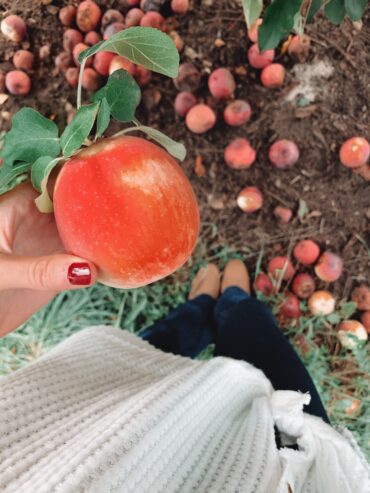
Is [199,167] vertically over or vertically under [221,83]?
under

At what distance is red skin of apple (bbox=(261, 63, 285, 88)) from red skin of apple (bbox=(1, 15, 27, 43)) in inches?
28.9

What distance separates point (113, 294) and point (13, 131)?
813 millimetres

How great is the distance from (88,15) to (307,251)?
3.08ft

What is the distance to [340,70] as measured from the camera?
4.23 feet

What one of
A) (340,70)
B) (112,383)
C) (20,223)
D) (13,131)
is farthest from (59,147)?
(340,70)

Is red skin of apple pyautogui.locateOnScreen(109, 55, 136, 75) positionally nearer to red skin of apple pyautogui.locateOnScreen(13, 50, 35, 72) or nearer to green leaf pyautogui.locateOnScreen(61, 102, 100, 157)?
red skin of apple pyautogui.locateOnScreen(13, 50, 35, 72)

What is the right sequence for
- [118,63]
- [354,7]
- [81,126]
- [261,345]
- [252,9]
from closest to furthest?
1. [81,126]
2. [252,9]
3. [354,7]
4. [261,345]
5. [118,63]

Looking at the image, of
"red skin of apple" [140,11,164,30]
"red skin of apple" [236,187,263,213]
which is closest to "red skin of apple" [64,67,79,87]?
"red skin of apple" [140,11,164,30]

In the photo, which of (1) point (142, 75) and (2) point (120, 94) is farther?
(1) point (142, 75)

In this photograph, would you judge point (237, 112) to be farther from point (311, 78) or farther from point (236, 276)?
point (236, 276)

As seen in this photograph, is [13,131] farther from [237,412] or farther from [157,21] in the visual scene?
[157,21]

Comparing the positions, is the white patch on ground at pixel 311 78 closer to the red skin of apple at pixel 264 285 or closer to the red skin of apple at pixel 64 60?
the red skin of apple at pixel 264 285

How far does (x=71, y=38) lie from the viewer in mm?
1292

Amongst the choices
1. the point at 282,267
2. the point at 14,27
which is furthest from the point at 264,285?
the point at 14,27
